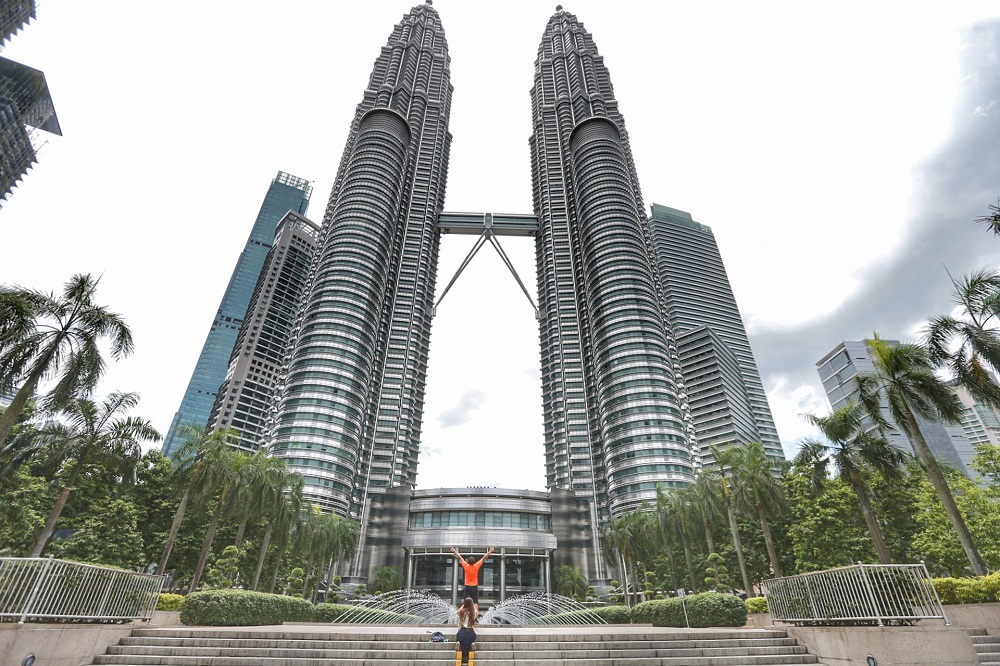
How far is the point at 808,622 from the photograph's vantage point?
13.4 metres

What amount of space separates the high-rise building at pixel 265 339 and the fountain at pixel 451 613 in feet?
340

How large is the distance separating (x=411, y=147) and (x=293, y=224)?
57062 millimetres

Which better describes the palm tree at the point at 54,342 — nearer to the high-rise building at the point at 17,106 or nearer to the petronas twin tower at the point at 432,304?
the high-rise building at the point at 17,106

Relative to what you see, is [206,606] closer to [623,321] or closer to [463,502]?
[463,502]

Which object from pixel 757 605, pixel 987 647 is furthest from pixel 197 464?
pixel 987 647

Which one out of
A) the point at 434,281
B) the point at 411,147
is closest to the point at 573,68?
the point at 411,147

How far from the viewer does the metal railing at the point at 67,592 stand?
10.3m

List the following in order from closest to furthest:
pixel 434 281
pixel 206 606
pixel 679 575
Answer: pixel 206 606 < pixel 679 575 < pixel 434 281

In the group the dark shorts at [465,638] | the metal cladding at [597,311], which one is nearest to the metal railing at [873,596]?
the dark shorts at [465,638]

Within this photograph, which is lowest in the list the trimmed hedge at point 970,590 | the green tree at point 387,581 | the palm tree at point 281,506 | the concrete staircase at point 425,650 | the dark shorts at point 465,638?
the concrete staircase at point 425,650

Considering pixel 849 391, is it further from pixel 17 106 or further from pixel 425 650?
pixel 17 106

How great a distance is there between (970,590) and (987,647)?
4667 mm

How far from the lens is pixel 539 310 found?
524 feet

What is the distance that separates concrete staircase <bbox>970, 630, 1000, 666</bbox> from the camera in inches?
441
